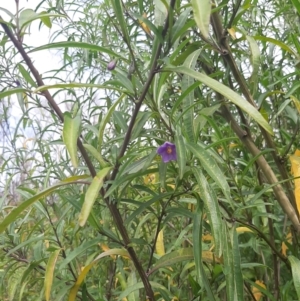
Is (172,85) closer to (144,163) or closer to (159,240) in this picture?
(159,240)

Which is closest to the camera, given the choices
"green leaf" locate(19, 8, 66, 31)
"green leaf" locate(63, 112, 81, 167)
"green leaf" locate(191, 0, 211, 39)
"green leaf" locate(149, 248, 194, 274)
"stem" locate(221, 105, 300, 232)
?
"green leaf" locate(191, 0, 211, 39)

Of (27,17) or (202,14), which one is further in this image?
(27,17)

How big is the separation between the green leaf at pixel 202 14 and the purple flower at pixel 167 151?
28 centimetres

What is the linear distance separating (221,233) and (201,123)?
0.81 feet

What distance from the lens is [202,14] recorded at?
1.42 feet

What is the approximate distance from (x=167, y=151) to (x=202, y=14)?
12.1 inches

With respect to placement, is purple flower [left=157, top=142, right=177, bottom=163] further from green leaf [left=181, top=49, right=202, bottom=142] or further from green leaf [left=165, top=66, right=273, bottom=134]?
green leaf [left=165, top=66, right=273, bottom=134]

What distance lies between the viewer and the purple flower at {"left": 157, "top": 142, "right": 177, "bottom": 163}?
2.27 feet

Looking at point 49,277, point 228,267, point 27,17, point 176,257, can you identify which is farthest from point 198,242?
point 27,17

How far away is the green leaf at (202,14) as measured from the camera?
1.39 feet

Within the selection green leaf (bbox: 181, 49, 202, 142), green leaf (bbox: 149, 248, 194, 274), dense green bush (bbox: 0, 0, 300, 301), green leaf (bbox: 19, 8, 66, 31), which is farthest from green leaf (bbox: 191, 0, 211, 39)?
green leaf (bbox: 149, 248, 194, 274)

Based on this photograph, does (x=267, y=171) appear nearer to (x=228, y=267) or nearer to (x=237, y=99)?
(x=228, y=267)

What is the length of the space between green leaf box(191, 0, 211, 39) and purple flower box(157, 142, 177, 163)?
284 mm

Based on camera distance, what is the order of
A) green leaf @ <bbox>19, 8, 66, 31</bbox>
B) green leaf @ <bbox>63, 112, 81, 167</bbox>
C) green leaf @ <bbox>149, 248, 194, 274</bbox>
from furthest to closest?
green leaf @ <bbox>149, 248, 194, 274</bbox>
green leaf @ <bbox>19, 8, 66, 31</bbox>
green leaf @ <bbox>63, 112, 81, 167</bbox>
